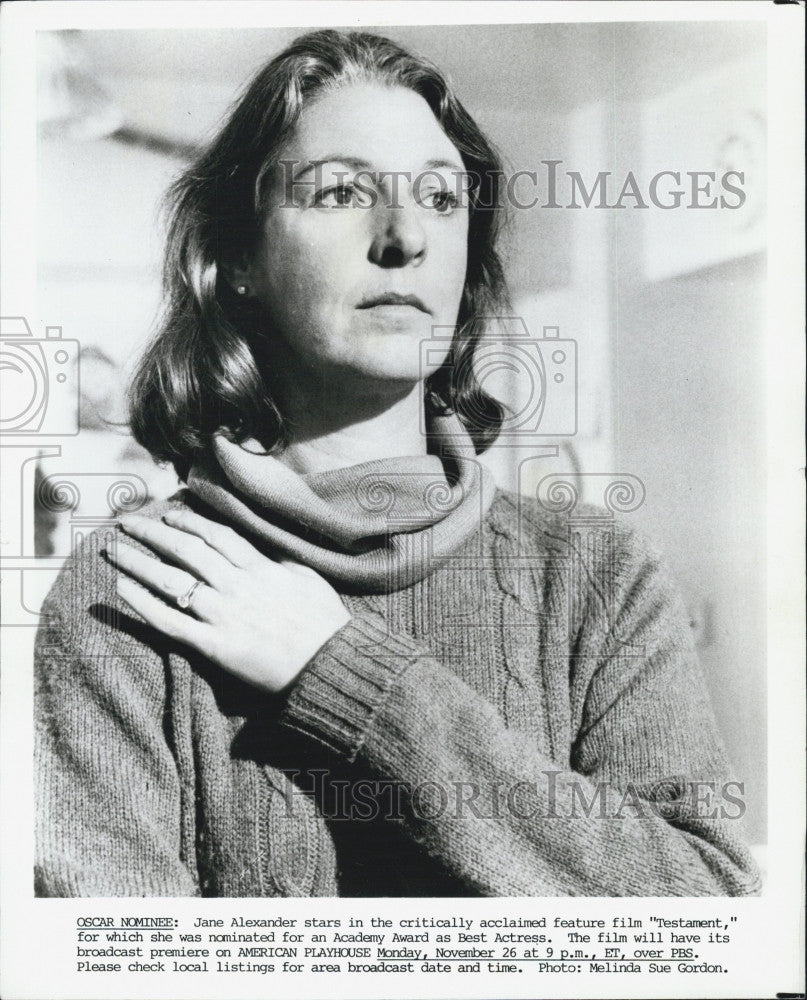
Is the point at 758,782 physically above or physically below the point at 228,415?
below

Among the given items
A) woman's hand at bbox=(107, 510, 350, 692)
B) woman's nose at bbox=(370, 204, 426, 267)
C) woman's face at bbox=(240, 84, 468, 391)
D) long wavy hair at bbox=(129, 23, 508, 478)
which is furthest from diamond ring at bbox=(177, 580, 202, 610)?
woman's nose at bbox=(370, 204, 426, 267)

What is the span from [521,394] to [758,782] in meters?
0.54

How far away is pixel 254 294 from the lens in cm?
115

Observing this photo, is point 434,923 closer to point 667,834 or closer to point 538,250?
point 667,834

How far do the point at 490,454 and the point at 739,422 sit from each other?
31cm

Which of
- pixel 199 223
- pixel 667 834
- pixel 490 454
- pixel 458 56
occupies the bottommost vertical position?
pixel 667 834

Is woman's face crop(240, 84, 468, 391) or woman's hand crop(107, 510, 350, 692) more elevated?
woman's face crop(240, 84, 468, 391)

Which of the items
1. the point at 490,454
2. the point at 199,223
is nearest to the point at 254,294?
the point at 199,223

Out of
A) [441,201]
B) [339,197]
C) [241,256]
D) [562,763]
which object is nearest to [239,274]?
[241,256]

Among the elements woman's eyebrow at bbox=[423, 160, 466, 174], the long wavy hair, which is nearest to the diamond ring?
the long wavy hair

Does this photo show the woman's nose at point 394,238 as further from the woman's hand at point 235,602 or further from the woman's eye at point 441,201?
the woman's hand at point 235,602
